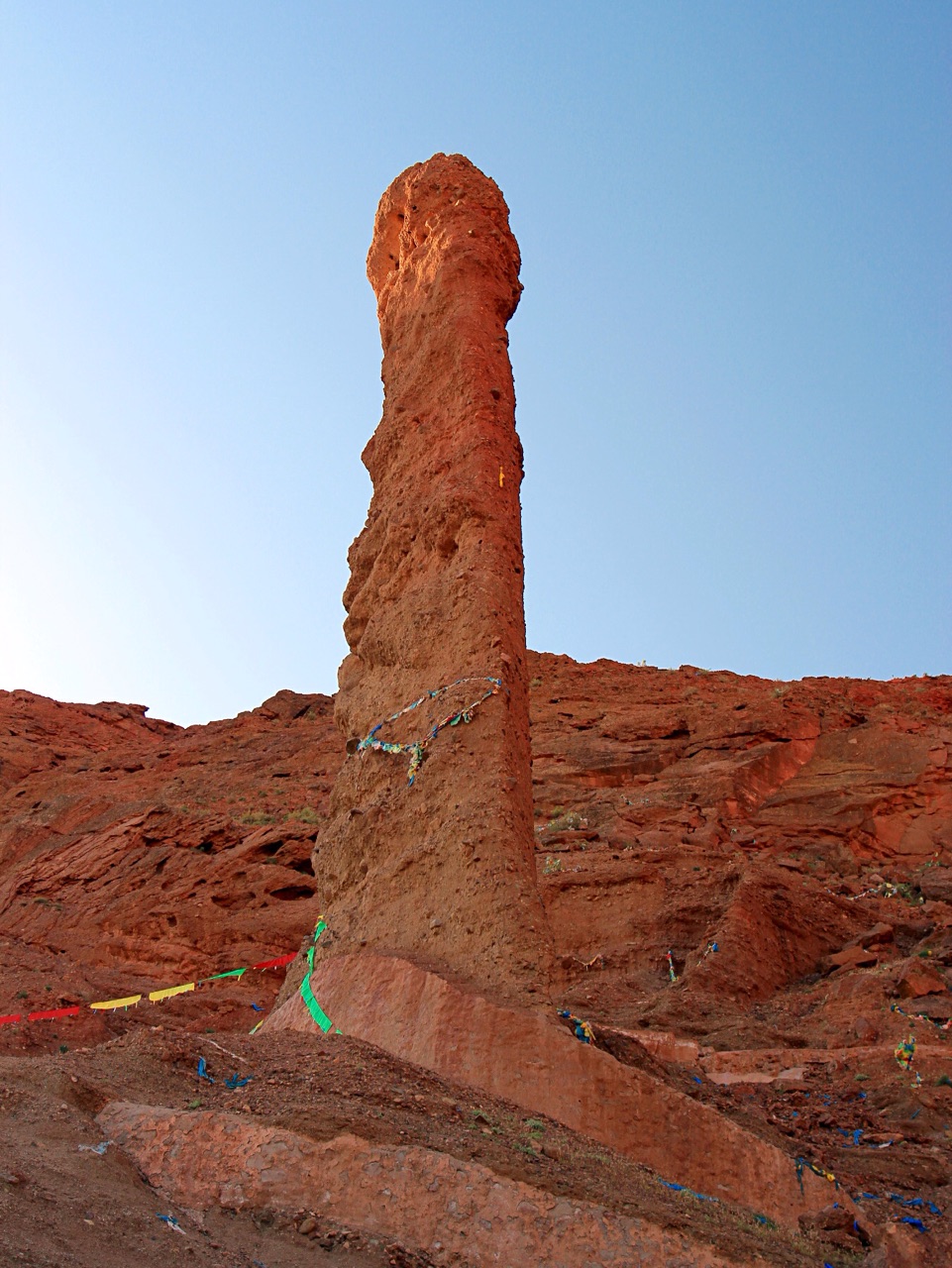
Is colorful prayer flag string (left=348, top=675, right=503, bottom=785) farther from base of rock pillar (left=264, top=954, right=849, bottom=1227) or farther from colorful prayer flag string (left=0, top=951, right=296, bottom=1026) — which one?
colorful prayer flag string (left=0, top=951, right=296, bottom=1026)

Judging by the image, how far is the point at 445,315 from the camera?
912cm

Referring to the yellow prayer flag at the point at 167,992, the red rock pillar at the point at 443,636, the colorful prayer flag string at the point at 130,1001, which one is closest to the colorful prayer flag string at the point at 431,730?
the red rock pillar at the point at 443,636

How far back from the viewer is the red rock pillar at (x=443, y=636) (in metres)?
6.11

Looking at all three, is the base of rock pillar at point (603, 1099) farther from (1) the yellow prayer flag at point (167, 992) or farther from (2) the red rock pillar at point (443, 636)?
(1) the yellow prayer flag at point (167, 992)

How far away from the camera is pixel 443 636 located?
7352 mm

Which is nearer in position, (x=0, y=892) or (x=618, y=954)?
(x=618, y=954)

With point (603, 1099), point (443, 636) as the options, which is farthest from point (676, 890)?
point (603, 1099)

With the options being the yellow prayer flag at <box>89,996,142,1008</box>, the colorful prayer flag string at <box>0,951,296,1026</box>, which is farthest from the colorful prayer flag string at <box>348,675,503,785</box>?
the yellow prayer flag at <box>89,996,142,1008</box>

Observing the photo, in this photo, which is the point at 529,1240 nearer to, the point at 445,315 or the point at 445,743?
the point at 445,743

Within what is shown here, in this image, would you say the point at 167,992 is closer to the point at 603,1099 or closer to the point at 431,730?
the point at 431,730

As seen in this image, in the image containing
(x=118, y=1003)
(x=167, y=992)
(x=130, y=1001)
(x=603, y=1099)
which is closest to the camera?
(x=603, y=1099)

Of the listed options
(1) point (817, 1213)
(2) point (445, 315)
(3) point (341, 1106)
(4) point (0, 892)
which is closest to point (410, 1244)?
(3) point (341, 1106)

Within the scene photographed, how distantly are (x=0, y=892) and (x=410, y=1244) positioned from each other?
17429 mm

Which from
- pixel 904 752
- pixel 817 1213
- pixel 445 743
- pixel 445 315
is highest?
pixel 445 315
